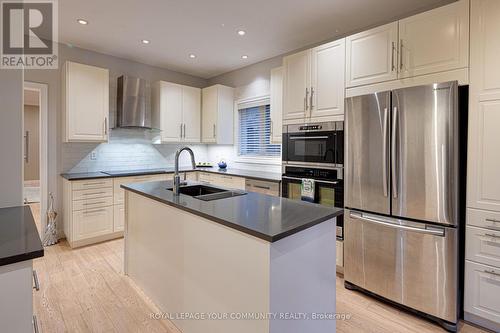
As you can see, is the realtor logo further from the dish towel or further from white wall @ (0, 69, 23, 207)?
the dish towel

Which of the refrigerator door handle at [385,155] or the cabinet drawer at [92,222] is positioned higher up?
the refrigerator door handle at [385,155]

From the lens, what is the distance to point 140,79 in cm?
412

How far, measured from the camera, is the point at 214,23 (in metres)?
3.05

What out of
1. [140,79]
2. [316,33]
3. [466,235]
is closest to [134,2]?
[140,79]

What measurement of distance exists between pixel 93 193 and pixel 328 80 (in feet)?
10.7

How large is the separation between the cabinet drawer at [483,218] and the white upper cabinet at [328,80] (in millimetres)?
1355

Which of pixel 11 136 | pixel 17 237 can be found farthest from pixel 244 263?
pixel 11 136

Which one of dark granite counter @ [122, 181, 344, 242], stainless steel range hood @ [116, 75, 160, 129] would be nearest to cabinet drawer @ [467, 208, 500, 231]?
dark granite counter @ [122, 181, 344, 242]

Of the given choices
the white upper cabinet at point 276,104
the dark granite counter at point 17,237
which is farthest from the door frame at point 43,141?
the white upper cabinet at point 276,104

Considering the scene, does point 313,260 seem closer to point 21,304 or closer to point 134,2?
point 21,304

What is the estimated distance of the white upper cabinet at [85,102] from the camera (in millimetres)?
3469

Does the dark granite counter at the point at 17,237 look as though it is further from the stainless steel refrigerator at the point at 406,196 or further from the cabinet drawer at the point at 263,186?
the cabinet drawer at the point at 263,186

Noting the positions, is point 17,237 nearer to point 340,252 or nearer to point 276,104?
point 340,252

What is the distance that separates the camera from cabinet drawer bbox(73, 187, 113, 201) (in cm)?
343
